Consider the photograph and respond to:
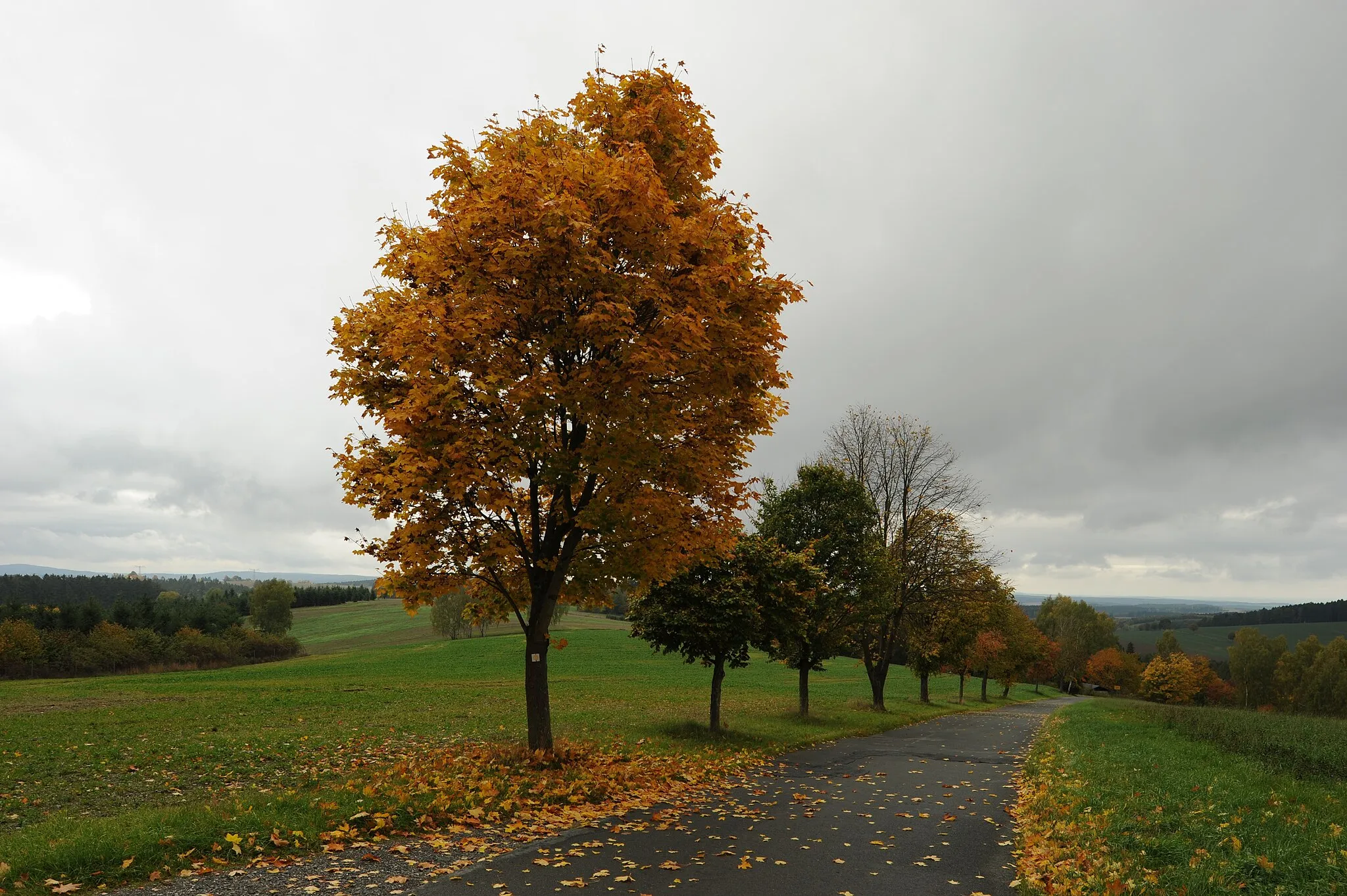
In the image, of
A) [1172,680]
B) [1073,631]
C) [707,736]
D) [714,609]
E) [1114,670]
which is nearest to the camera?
[714,609]

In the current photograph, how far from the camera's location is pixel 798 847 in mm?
9023

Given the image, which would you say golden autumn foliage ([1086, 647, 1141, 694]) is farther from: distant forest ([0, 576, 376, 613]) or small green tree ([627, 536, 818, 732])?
distant forest ([0, 576, 376, 613])

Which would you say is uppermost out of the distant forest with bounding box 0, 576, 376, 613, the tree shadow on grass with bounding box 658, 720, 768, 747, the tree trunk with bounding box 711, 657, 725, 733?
the tree trunk with bounding box 711, 657, 725, 733

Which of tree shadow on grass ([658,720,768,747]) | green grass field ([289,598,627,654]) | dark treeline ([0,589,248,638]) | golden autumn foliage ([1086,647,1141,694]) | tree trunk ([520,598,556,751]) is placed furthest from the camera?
golden autumn foliage ([1086,647,1141,694])

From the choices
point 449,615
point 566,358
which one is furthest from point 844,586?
point 449,615

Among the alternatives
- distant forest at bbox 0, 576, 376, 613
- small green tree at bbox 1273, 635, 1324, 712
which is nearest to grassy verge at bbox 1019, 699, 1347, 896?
small green tree at bbox 1273, 635, 1324, 712

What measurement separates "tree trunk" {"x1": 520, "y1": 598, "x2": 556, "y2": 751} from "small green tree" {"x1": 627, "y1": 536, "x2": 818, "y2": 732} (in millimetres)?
5416

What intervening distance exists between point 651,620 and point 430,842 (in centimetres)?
1177

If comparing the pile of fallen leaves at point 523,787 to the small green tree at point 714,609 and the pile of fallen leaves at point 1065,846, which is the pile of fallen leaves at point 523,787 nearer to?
the small green tree at point 714,609

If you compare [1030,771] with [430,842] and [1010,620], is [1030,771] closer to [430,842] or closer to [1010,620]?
[430,842]

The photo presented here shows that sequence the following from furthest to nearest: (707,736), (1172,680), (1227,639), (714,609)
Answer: (1227,639) < (1172,680) < (707,736) < (714,609)

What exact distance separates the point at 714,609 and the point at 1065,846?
11.5m

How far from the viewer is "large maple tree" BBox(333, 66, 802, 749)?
11.7 metres

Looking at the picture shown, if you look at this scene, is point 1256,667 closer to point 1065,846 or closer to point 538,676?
point 1065,846
